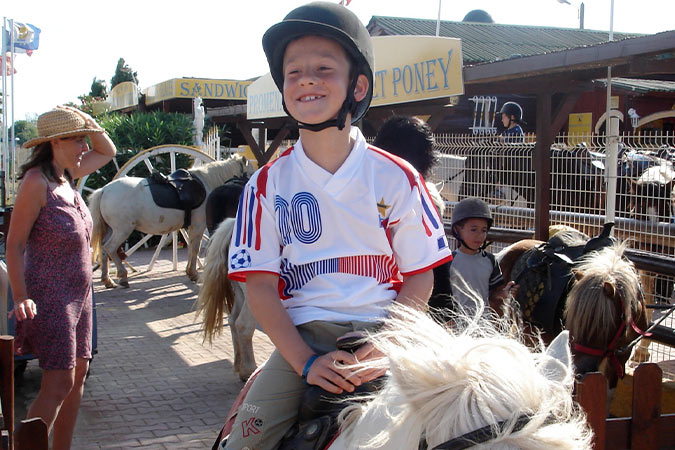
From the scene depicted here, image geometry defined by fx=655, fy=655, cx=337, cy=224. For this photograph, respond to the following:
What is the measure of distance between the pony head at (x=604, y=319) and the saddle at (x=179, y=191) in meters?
8.01

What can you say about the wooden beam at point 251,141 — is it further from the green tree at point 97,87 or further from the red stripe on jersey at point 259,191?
→ the green tree at point 97,87

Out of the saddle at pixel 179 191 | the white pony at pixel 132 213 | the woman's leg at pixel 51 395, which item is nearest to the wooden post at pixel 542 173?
the woman's leg at pixel 51 395

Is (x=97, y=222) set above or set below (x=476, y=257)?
below

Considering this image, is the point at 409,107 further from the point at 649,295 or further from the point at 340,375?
the point at 340,375

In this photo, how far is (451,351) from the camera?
1352 millimetres

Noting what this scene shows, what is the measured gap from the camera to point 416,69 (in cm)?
675

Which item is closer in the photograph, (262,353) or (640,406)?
(640,406)

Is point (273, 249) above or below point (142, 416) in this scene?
above

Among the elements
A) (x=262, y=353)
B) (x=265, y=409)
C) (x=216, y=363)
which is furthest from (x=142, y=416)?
(x=265, y=409)

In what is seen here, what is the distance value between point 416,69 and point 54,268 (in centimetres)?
449

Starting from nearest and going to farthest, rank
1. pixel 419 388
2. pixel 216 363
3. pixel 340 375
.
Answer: pixel 419 388, pixel 340 375, pixel 216 363

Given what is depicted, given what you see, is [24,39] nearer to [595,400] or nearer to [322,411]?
[595,400]

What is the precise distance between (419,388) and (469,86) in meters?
6.04

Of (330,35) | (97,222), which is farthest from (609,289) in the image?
(97,222)
